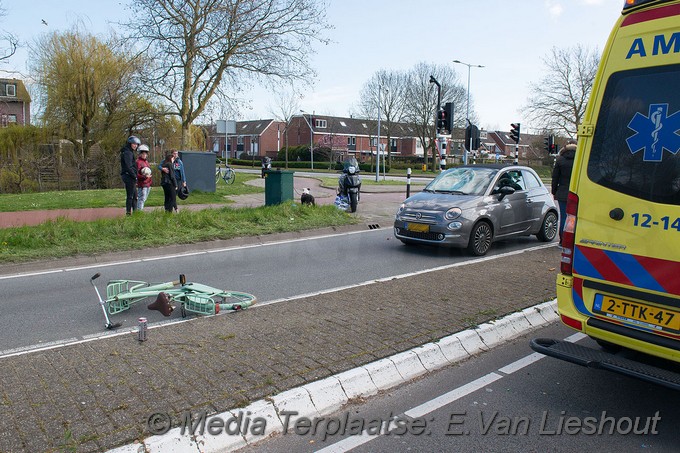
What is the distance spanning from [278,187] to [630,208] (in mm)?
11765

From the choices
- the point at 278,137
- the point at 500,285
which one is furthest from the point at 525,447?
the point at 278,137

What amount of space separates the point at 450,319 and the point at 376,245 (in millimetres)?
5650

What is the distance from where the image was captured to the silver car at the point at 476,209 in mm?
9820

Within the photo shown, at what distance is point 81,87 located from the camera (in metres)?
26.0

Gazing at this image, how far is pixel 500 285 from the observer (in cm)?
737

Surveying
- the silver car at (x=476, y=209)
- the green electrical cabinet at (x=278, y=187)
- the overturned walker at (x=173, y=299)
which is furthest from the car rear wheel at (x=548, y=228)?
the overturned walker at (x=173, y=299)

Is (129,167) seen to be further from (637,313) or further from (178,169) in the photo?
(637,313)

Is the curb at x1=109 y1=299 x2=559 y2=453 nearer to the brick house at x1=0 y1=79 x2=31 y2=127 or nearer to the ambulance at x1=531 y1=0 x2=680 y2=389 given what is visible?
the ambulance at x1=531 y1=0 x2=680 y2=389

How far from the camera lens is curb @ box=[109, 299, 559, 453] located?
3.37 m

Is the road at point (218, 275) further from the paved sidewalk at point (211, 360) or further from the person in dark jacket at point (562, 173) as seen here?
the person in dark jacket at point (562, 173)

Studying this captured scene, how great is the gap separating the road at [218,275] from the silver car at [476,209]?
0.35 metres

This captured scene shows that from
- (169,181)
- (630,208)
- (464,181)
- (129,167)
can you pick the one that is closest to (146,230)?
(129,167)

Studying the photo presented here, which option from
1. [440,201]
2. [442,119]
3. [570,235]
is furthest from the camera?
[442,119]

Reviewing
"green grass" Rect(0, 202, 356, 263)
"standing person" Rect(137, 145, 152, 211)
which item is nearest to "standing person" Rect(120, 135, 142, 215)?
"standing person" Rect(137, 145, 152, 211)
